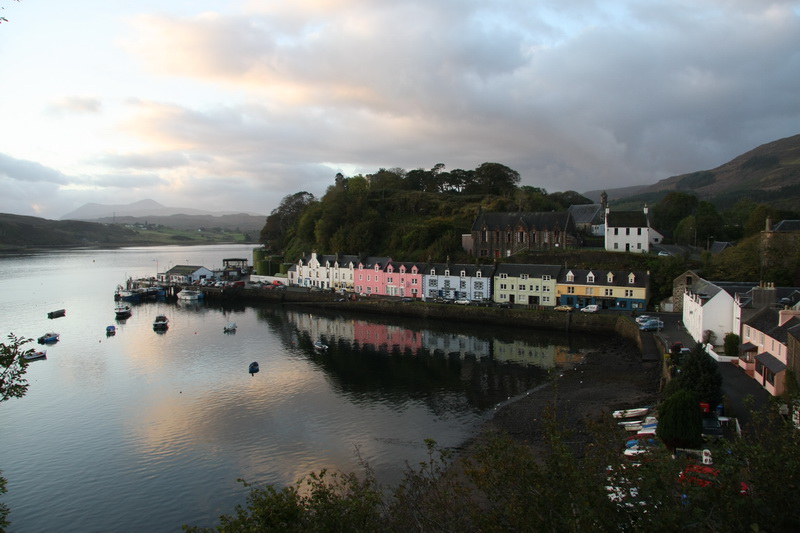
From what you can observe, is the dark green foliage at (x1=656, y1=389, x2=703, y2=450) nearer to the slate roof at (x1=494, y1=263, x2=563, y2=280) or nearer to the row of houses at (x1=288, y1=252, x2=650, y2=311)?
the row of houses at (x1=288, y1=252, x2=650, y2=311)

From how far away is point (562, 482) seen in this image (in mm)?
7133

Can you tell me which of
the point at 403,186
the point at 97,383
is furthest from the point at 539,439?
the point at 403,186

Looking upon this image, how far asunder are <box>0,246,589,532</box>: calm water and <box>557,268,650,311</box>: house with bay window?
6.80 metres

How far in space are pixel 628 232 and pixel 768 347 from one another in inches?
1076

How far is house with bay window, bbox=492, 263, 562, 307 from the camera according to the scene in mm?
45094

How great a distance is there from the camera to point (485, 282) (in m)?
48.5

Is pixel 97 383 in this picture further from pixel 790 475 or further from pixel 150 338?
pixel 790 475

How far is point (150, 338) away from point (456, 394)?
1104 inches

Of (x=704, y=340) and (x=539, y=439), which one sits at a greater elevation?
(x=704, y=340)

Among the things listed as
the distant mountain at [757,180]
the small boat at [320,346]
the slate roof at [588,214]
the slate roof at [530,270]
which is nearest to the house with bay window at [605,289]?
the slate roof at [530,270]

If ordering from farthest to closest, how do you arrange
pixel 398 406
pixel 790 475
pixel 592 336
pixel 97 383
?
pixel 592 336
pixel 97 383
pixel 398 406
pixel 790 475

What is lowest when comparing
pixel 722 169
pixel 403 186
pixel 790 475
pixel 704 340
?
pixel 704 340

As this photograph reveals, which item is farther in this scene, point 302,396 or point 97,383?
point 97,383

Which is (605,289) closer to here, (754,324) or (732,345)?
(732,345)
